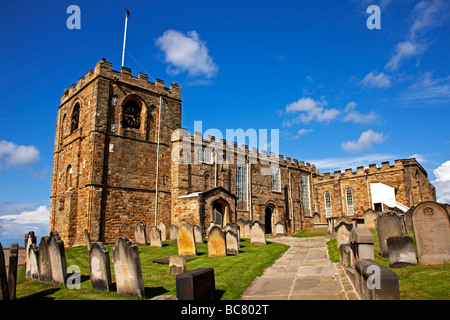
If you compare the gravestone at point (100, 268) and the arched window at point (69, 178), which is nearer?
the gravestone at point (100, 268)

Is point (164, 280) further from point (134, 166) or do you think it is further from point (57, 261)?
point (134, 166)

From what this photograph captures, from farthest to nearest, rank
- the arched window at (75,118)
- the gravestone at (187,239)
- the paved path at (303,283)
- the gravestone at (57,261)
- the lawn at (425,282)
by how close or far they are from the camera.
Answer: the arched window at (75,118) < the gravestone at (187,239) < the gravestone at (57,261) < the paved path at (303,283) < the lawn at (425,282)

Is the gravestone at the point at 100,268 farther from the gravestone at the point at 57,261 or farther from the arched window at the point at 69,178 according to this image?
the arched window at the point at 69,178


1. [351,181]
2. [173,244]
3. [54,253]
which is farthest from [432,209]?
[351,181]

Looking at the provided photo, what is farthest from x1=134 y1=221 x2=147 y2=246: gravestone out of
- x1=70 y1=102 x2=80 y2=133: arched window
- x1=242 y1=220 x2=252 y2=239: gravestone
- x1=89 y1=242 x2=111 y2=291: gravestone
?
x1=70 y1=102 x2=80 y2=133: arched window

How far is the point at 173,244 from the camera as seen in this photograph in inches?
696

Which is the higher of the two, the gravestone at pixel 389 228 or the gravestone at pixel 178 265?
the gravestone at pixel 389 228

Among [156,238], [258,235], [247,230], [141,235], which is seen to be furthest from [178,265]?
[247,230]

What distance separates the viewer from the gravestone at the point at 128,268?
7.30m

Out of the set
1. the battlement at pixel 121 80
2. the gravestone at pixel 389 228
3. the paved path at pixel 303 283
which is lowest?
the paved path at pixel 303 283

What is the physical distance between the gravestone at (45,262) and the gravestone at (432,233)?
10.6 meters

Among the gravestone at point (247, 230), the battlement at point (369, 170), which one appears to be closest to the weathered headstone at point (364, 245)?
the gravestone at point (247, 230)

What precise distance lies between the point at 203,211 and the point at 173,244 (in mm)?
5049

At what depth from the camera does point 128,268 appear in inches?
294
